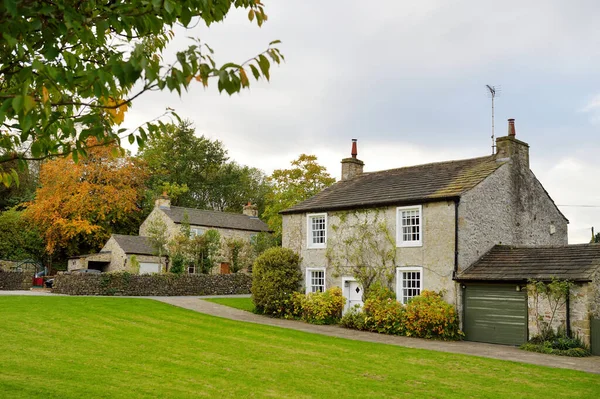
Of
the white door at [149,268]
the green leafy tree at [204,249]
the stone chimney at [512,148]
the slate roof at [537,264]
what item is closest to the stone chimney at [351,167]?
the stone chimney at [512,148]

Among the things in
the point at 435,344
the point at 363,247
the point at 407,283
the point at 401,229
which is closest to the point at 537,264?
the point at 435,344

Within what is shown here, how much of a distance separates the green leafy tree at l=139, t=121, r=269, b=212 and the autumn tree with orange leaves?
1348 cm

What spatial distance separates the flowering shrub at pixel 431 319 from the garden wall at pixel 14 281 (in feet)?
91.7

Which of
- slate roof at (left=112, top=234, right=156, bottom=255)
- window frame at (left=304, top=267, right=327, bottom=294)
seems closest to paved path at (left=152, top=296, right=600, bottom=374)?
window frame at (left=304, top=267, right=327, bottom=294)

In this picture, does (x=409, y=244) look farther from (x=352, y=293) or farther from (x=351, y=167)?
(x=351, y=167)

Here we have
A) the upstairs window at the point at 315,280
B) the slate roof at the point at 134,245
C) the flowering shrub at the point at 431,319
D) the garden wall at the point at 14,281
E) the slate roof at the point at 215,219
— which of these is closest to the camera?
the flowering shrub at the point at 431,319

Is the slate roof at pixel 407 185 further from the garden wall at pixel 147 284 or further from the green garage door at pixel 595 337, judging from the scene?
the garden wall at pixel 147 284

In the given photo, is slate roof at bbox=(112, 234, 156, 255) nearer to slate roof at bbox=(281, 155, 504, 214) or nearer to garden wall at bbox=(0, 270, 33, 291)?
garden wall at bbox=(0, 270, 33, 291)

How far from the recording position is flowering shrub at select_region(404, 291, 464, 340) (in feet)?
71.1

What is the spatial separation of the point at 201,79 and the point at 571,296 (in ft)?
60.2

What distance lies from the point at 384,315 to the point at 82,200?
33.4 m

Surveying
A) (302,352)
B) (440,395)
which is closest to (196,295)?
(302,352)

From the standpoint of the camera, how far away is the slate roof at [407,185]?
24062mm

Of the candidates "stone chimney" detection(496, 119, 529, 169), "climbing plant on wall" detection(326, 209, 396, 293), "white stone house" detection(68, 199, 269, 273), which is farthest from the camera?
"white stone house" detection(68, 199, 269, 273)
